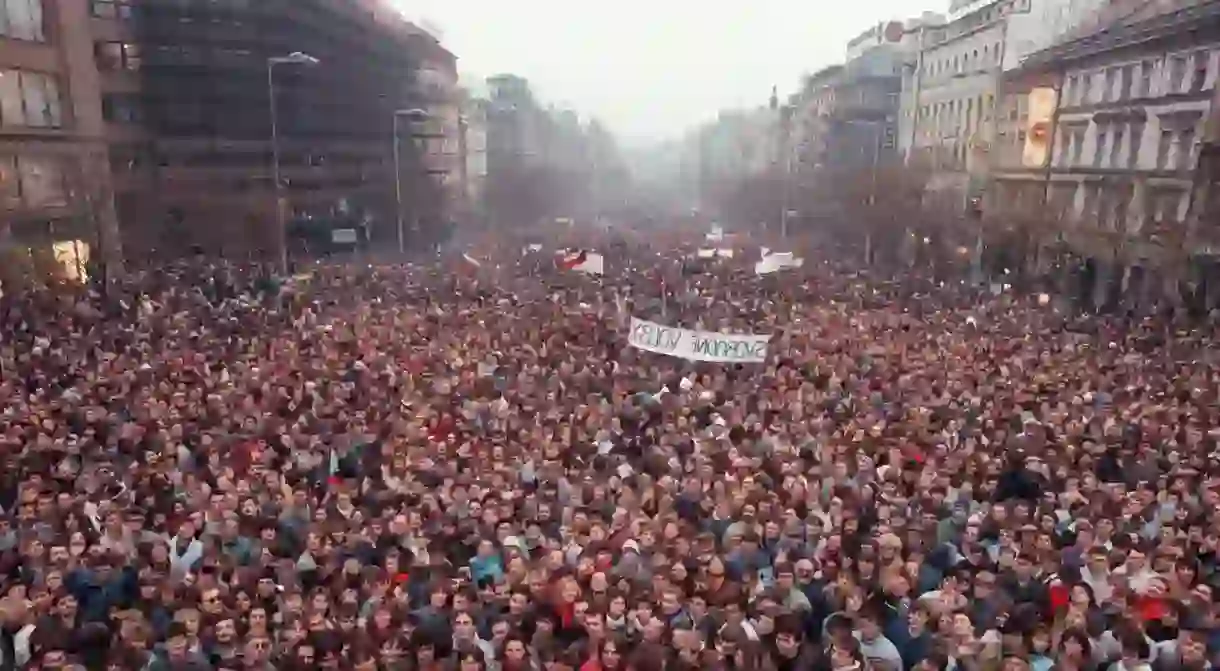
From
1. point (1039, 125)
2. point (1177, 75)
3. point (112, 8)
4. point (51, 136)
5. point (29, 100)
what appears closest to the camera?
point (29, 100)

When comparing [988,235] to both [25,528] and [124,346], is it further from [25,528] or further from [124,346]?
[25,528]

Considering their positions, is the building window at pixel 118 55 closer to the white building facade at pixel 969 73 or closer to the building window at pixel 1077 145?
the white building facade at pixel 969 73

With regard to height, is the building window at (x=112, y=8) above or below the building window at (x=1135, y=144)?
above

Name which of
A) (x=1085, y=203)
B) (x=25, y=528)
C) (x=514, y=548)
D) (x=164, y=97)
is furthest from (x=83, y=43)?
(x=1085, y=203)

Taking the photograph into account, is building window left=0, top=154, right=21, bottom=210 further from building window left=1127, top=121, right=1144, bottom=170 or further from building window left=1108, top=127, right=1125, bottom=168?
building window left=1108, top=127, right=1125, bottom=168

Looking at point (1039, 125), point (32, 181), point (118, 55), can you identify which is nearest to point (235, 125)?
point (118, 55)

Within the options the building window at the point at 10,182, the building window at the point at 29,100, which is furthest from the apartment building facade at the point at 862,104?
the building window at the point at 10,182

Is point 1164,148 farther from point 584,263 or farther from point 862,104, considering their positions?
point 862,104
